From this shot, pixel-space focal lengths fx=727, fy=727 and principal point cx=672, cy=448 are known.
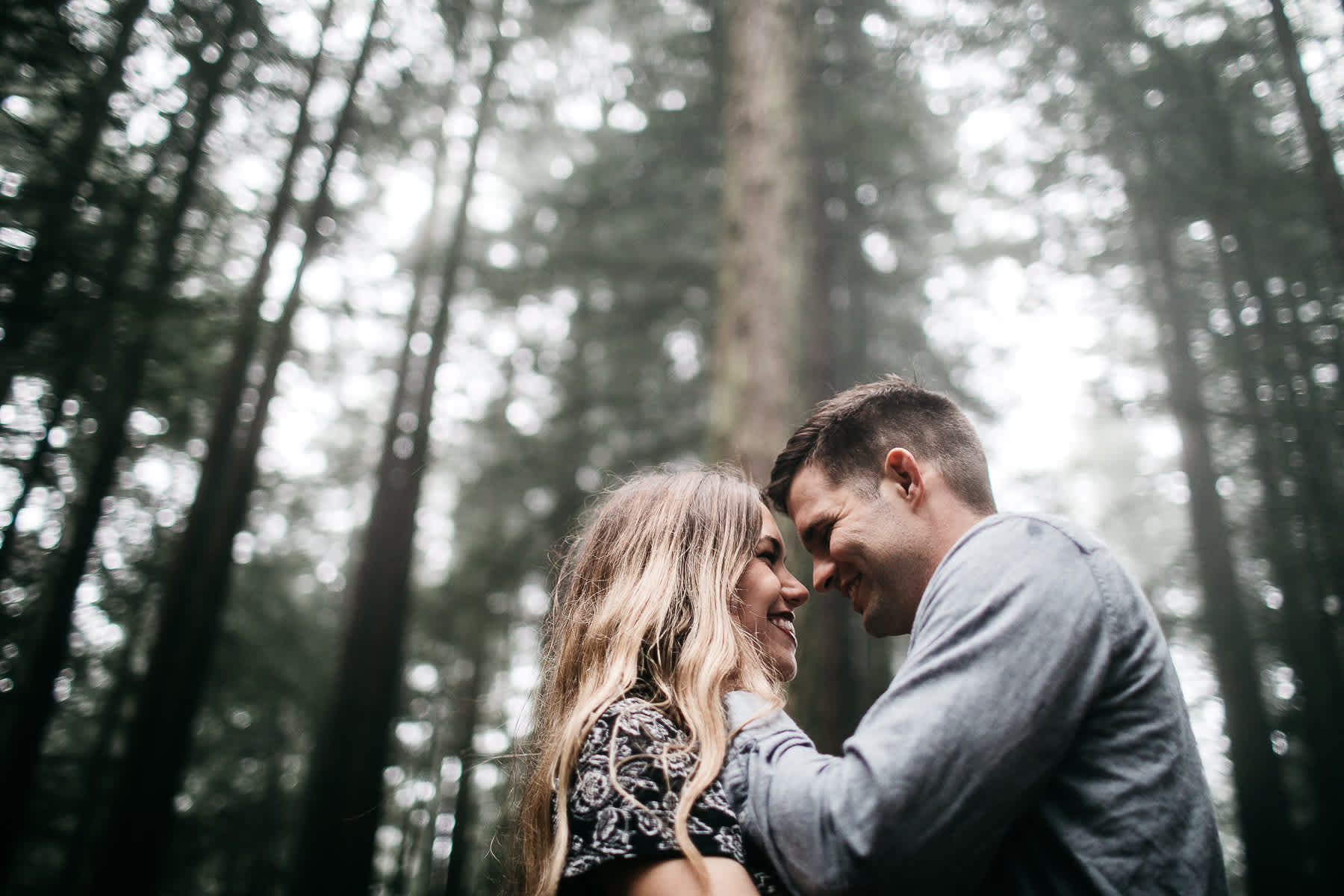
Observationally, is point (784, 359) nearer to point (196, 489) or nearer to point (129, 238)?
point (129, 238)

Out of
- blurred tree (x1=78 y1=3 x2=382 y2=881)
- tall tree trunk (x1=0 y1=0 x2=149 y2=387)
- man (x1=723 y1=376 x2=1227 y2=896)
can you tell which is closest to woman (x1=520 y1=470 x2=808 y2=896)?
man (x1=723 y1=376 x2=1227 y2=896)

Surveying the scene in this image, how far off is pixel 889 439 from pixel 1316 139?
282 inches

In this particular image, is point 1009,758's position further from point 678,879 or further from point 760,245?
point 760,245

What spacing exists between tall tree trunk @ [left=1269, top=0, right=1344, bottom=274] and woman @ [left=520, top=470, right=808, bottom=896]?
7.16 m

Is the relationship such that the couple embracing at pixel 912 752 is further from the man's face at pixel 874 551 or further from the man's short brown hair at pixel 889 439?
the man's short brown hair at pixel 889 439

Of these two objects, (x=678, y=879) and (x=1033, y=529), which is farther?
(x=1033, y=529)

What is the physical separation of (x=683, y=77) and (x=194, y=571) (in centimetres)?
981

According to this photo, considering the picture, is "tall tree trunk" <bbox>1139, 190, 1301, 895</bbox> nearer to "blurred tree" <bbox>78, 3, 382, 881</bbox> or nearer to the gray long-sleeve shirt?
the gray long-sleeve shirt

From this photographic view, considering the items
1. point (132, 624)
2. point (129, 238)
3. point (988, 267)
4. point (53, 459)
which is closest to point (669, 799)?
point (129, 238)

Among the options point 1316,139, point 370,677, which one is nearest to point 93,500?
point 370,677

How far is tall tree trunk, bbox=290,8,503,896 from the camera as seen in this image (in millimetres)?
8539

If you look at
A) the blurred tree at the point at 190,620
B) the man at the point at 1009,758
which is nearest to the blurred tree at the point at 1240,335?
the blurred tree at the point at 190,620

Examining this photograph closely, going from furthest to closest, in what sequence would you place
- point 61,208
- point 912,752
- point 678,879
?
point 61,208 → point 678,879 → point 912,752

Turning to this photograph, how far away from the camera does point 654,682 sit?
1931 millimetres
